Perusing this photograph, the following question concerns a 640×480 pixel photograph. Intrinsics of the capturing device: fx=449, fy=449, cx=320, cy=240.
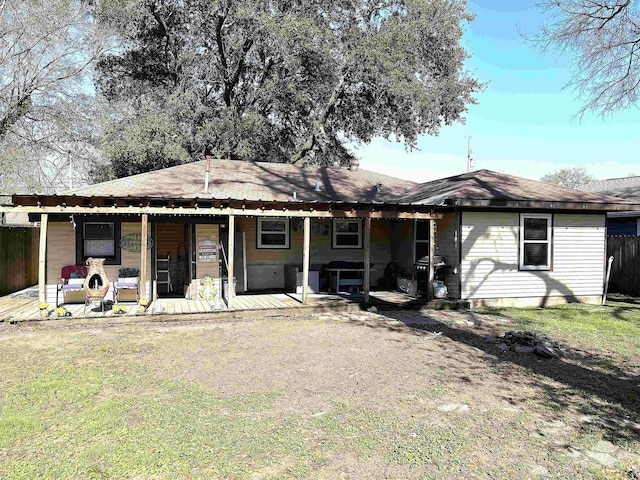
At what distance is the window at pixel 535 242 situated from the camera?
11.7 meters

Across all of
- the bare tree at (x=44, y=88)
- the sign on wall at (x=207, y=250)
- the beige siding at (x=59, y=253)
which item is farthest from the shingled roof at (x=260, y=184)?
the bare tree at (x=44, y=88)

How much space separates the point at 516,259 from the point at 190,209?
27.0 ft

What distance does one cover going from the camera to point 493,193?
11.6 meters

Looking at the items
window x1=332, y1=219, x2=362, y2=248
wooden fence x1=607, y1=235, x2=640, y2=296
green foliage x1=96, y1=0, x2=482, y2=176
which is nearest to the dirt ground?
window x1=332, y1=219, x2=362, y2=248

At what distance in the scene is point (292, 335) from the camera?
327 inches

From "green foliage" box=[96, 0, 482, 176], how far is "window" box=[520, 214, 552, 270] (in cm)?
1064

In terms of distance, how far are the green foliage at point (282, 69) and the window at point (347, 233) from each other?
28.7 feet

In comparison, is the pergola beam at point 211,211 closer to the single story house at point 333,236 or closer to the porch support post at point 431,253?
the single story house at point 333,236

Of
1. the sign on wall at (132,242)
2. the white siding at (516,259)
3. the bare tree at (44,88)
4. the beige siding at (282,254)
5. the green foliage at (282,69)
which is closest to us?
the sign on wall at (132,242)

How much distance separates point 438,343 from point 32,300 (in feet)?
33.7

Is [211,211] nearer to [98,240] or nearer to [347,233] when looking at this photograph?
[98,240]

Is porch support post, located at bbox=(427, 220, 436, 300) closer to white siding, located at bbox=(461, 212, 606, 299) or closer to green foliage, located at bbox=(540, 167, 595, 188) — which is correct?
white siding, located at bbox=(461, 212, 606, 299)

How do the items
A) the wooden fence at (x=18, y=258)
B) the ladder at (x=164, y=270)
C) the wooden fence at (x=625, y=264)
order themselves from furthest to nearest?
the wooden fence at (x=625, y=264) < the wooden fence at (x=18, y=258) < the ladder at (x=164, y=270)

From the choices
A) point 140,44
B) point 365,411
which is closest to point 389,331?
point 365,411
